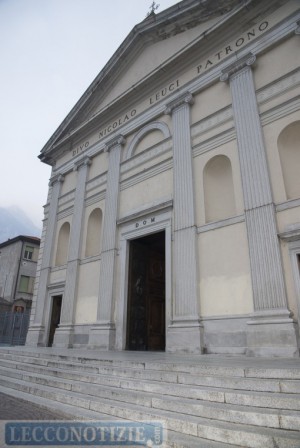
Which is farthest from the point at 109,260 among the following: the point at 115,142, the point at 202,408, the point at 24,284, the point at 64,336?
the point at 24,284

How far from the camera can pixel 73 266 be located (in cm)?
1249

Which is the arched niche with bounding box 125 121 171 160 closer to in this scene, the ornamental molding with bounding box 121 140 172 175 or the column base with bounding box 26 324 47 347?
the ornamental molding with bounding box 121 140 172 175

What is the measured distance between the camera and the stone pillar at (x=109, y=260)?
10172 millimetres

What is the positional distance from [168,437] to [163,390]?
4.00ft

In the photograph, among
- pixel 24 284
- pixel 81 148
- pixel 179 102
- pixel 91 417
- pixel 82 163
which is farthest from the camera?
pixel 24 284

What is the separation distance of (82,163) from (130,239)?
5132 mm

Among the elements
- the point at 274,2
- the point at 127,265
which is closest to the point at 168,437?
the point at 127,265

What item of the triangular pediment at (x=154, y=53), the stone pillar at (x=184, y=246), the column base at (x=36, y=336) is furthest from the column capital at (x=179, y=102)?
the column base at (x=36, y=336)

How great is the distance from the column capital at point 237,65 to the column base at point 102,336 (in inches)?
338

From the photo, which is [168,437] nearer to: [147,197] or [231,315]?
[231,315]

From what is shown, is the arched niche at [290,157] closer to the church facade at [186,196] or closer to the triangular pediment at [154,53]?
the church facade at [186,196]

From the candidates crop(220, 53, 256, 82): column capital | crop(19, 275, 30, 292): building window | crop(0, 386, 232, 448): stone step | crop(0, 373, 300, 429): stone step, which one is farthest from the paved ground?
crop(19, 275, 30, 292): building window

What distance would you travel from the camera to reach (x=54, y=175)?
625 inches

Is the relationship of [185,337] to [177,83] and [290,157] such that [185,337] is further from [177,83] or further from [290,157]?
[177,83]
